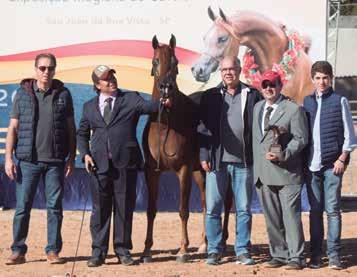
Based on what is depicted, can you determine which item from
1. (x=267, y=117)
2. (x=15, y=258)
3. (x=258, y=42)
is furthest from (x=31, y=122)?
(x=258, y=42)

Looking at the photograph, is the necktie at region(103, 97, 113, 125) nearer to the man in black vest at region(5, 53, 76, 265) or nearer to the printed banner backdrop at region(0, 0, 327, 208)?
the man in black vest at region(5, 53, 76, 265)

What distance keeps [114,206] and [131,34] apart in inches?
128

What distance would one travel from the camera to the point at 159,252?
7.47 m

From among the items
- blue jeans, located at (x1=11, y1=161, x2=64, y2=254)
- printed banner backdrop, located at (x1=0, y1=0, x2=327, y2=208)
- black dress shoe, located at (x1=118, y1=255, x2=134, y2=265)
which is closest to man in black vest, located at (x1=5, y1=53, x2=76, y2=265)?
blue jeans, located at (x1=11, y1=161, x2=64, y2=254)

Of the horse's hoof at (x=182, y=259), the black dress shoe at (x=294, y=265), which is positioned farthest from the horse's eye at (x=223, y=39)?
the black dress shoe at (x=294, y=265)

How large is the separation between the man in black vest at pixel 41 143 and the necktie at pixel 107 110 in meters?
0.35

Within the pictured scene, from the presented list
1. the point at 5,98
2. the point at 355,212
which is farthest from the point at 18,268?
the point at 355,212

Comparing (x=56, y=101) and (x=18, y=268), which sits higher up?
(x=56, y=101)

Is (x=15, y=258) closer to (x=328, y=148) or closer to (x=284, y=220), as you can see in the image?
(x=284, y=220)

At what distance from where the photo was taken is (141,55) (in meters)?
9.26

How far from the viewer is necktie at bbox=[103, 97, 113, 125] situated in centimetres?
652

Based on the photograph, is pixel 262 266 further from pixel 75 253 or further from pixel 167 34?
pixel 167 34

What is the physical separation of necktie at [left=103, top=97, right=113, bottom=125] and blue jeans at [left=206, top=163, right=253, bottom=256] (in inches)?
41.3

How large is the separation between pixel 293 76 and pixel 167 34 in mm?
1649
